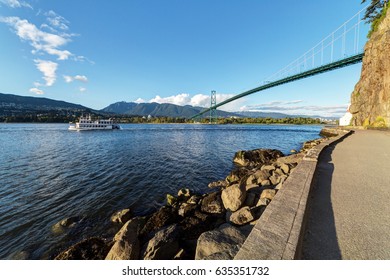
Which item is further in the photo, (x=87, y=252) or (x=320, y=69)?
(x=320, y=69)

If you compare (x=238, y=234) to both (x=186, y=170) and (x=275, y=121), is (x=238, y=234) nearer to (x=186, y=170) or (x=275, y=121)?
(x=186, y=170)

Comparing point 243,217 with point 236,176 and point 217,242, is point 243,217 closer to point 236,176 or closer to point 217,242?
point 217,242

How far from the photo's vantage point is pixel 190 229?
407 cm

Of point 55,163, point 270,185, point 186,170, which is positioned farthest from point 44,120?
point 270,185

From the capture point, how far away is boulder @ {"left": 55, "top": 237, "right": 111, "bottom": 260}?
357 cm

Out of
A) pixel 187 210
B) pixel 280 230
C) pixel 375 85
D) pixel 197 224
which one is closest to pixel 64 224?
pixel 187 210

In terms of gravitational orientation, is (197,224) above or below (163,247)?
below

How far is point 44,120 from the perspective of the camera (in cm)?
9006

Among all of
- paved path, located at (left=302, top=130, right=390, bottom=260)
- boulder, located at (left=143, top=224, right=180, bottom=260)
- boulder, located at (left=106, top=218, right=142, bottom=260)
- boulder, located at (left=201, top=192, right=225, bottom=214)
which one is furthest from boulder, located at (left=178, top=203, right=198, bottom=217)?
paved path, located at (left=302, top=130, right=390, bottom=260)

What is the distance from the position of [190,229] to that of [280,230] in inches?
99.1

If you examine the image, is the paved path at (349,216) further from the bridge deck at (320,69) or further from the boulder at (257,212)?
the bridge deck at (320,69)

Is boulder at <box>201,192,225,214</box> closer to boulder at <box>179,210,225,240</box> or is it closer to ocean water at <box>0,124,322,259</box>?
boulder at <box>179,210,225,240</box>

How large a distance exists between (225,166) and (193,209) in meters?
6.92

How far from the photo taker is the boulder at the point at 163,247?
2979mm
